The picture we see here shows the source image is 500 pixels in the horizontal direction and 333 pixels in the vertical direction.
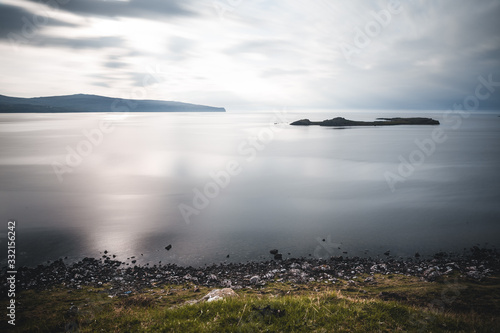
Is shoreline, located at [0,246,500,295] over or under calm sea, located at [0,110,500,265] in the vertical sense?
under

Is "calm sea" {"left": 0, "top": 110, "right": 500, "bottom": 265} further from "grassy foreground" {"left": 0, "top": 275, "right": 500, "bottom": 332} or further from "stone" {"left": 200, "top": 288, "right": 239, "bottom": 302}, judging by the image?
"stone" {"left": 200, "top": 288, "right": 239, "bottom": 302}

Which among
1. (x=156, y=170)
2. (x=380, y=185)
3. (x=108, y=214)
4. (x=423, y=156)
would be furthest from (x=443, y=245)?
(x=423, y=156)

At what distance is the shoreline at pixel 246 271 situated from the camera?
13.6 m

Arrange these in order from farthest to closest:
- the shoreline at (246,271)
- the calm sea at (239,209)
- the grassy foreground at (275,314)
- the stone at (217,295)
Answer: the calm sea at (239,209) → the shoreline at (246,271) → the stone at (217,295) → the grassy foreground at (275,314)

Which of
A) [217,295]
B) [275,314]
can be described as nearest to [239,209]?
[217,295]

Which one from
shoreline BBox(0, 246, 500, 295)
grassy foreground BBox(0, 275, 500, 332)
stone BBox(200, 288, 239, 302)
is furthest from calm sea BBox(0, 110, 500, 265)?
stone BBox(200, 288, 239, 302)

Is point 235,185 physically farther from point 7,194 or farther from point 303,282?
point 7,194

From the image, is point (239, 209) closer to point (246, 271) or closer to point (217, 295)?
point (246, 271)

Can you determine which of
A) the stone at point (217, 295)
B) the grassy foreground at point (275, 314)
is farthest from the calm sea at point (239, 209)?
the stone at point (217, 295)

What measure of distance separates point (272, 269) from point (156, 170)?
104ft

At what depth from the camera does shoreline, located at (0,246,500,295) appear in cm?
1361

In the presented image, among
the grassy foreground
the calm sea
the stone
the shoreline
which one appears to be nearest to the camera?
the grassy foreground

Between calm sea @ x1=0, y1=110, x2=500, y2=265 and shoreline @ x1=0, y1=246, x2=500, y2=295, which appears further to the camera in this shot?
calm sea @ x1=0, y1=110, x2=500, y2=265

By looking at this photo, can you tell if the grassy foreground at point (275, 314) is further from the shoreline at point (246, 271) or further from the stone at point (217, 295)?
the shoreline at point (246, 271)
